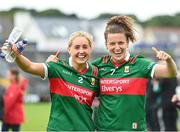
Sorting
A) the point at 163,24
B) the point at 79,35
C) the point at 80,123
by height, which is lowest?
the point at 80,123

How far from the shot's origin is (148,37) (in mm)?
105188

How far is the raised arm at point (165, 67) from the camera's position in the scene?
243 inches

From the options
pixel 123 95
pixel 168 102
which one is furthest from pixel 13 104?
pixel 123 95

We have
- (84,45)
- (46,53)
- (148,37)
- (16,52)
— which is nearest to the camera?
(16,52)

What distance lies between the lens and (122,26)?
670 cm

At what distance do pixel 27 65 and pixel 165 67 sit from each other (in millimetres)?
1389

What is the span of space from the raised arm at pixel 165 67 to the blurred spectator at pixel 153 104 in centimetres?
801

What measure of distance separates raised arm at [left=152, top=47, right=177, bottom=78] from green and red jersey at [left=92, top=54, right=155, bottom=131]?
0.26 feet

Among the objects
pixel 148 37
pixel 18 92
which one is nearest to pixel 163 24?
pixel 148 37

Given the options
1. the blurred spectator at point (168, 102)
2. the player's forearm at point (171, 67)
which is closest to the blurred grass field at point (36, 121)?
the blurred spectator at point (168, 102)

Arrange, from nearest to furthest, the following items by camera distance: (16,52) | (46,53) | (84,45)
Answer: (16,52) < (84,45) < (46,53)

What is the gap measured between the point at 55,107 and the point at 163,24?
115723 millimetres

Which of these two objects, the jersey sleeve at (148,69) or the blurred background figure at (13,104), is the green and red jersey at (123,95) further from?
the blurred background figure at (13,104)

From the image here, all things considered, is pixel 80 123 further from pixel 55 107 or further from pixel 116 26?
pixel 116 26
